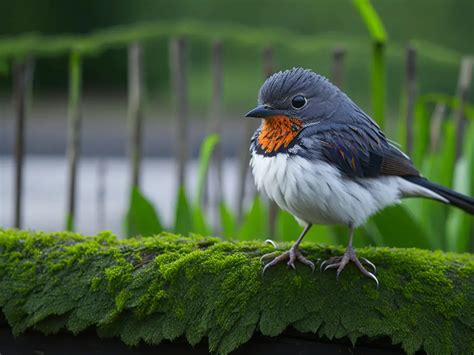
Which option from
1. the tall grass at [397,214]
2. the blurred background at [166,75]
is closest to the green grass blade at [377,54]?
the tall grass at [397,214]

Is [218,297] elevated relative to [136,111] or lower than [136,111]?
lower

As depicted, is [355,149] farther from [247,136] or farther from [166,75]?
[166,75]

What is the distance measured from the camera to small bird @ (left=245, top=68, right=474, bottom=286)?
2549 millimetres

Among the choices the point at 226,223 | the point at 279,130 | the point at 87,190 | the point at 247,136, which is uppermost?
the point at 279,130

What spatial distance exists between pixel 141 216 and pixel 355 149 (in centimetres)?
123

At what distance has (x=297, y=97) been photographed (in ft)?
8.75

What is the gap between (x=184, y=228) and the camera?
3605 millimetres

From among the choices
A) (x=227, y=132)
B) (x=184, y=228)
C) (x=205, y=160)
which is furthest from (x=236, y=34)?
(x=227, y=132)

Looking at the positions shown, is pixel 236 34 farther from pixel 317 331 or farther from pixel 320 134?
pixel 317 331

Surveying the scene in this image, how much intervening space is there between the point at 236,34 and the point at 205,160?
1436mm

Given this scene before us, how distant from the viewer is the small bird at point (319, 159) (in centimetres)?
255

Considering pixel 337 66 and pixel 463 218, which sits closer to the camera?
pixel 463 218

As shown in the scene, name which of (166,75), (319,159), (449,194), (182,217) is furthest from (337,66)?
(166,75)

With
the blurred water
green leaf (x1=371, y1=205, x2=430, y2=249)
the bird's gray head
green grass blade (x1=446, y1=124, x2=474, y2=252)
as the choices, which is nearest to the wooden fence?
green grass blade (x1=446, y1=124, x2=474, y2=252)
